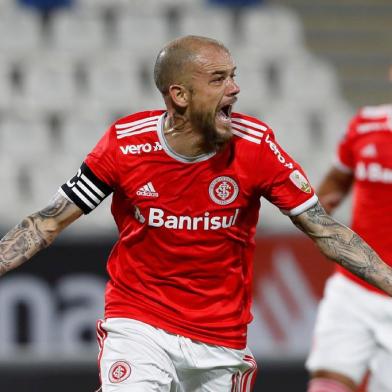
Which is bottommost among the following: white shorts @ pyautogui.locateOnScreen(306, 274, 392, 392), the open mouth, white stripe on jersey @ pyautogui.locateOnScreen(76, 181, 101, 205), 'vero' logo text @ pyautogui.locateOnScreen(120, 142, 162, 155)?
white shorts @ pyautogui.locateOnScreen(306, 274, 392, 392)

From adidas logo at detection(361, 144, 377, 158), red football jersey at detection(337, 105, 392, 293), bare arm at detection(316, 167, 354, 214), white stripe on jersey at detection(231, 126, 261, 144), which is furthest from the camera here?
bare arm at detection(316, 167, 354, 214)

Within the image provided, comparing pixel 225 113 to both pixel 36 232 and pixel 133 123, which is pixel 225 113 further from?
pixel 36 232

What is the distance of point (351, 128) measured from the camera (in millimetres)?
5918

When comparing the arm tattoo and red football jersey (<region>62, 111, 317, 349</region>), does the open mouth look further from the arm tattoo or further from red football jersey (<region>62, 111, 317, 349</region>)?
the arm tattoo

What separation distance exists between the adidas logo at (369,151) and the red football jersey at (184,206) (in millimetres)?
1613

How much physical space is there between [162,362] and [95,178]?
2.38ft

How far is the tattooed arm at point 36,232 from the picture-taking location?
4.13 m

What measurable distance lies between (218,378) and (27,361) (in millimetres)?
3166

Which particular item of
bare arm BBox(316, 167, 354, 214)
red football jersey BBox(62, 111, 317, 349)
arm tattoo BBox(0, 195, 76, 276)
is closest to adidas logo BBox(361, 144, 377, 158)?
bare arm BBox(316, 167, 354, 214)

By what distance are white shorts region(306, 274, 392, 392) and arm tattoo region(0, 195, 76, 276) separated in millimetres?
2120

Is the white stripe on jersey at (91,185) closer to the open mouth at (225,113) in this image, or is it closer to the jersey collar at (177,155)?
the jersey collar at (177,155)

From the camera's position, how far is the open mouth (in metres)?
4.06

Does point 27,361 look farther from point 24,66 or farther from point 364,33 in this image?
point 364,33

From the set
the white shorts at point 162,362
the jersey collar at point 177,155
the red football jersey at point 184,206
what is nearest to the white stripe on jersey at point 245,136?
the red football jersey at point 184,206
